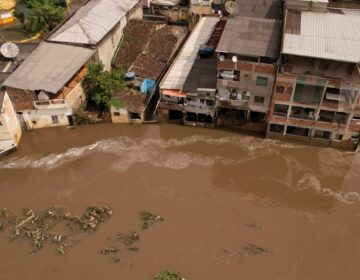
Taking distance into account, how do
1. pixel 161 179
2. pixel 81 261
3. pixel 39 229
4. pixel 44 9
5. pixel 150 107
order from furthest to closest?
pixel 44 9, pixel 150 107, pixel 161 179, pixel 39 229, pixel 81 261

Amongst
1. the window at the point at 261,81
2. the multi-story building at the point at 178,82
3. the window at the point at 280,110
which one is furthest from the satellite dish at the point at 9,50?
the window at the point at 280,110

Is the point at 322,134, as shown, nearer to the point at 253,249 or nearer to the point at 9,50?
the point at 253,249

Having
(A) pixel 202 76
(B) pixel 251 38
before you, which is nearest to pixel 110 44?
(A) pixel 202 76

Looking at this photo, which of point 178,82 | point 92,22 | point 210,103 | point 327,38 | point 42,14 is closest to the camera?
point 327,38

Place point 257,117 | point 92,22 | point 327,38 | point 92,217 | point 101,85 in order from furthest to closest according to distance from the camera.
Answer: point 92,22 < point 101,85 < point 257,117 < point 327,38 < point 92,217

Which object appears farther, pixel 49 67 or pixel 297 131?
pixel 49 67

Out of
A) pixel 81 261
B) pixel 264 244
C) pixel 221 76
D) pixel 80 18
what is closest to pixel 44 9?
pixel 80 18

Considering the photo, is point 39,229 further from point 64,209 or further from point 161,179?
point 161,179
